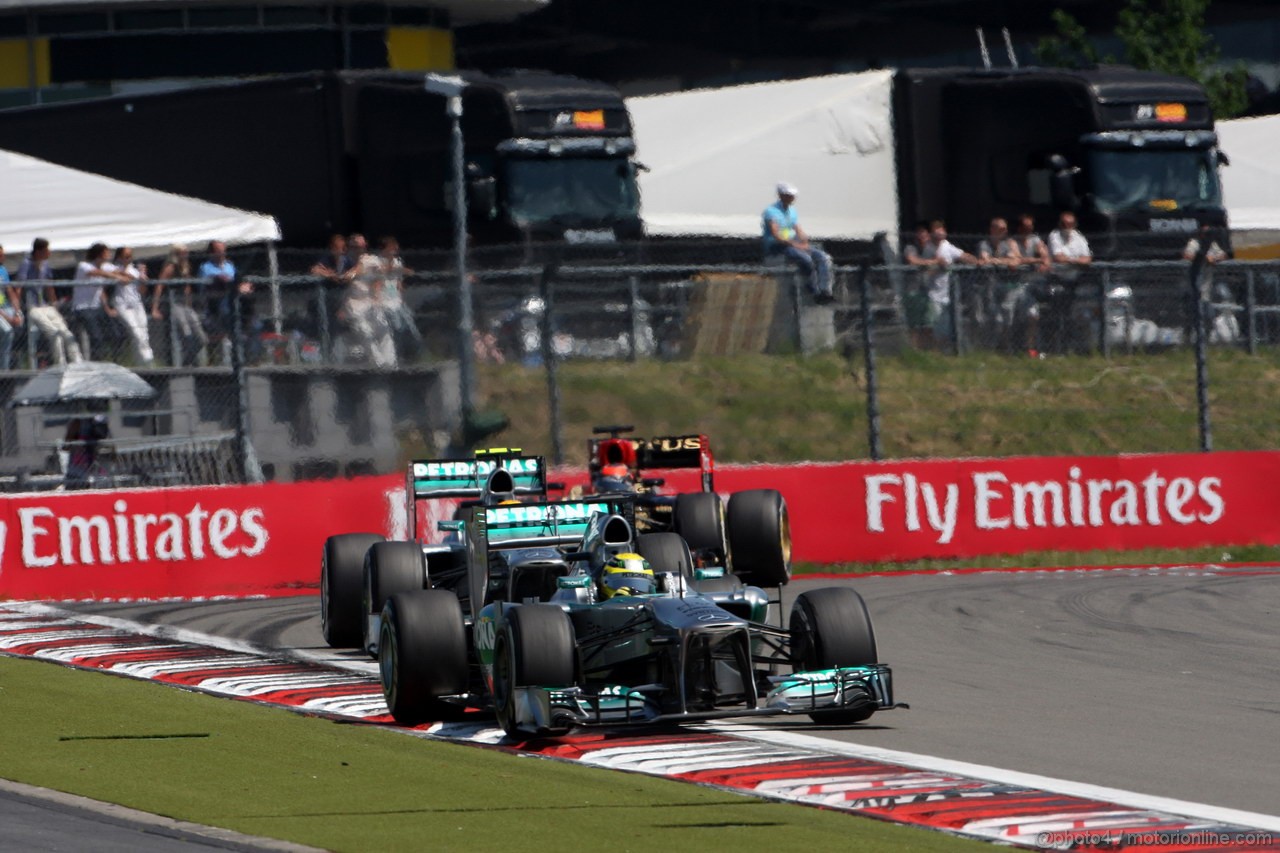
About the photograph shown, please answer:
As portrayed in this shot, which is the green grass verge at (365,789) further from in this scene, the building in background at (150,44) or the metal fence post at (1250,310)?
the building in background at (150,44)

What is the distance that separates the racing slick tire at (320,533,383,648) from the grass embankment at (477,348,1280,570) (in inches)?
216

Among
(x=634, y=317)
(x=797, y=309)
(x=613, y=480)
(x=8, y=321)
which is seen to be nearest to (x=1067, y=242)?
(x=797, y=309)

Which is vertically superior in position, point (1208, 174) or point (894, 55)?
point (894, 55)

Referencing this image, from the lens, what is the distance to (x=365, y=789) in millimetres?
8617

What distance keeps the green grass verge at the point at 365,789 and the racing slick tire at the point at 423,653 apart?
0.95ft

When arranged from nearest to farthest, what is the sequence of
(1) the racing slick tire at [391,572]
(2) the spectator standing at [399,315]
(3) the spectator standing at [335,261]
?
(1) the racing slick tire at [391,572], (2) the spectator standing at [399,315], (3) the spectator standing at [335,261]

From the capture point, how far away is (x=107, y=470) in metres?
17.2

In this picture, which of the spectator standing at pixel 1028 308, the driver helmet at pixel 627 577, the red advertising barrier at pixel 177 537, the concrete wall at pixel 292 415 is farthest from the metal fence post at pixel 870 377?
the driver helmet at pixel 627 577

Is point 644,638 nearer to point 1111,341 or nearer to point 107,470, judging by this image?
point 107,470

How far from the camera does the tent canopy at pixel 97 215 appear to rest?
842 inches

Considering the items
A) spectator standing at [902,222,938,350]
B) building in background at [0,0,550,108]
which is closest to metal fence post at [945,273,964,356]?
spectator standing at [902,222,938,350]

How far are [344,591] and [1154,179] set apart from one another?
49.3 ft

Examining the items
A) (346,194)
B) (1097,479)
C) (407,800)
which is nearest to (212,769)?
(407,800)

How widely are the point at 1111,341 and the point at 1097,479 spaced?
4.56ft
